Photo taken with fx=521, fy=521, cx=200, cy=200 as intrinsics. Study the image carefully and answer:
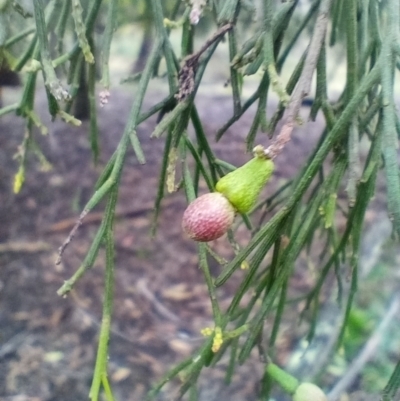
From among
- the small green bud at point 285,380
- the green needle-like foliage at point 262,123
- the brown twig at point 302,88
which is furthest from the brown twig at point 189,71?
the small green bud at point 285,380

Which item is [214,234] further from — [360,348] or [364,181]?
[360,348]

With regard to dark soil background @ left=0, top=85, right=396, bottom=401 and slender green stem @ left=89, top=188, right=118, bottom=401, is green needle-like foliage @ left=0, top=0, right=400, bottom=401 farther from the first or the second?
dark soil background @ left=0, top=85, right=396, bottom=401

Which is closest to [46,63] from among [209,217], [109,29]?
[109,29]

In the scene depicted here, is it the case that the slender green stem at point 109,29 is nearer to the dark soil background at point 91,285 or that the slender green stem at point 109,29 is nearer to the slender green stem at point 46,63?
the slender green stem at point 46,63

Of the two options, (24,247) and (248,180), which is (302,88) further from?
(24,247)

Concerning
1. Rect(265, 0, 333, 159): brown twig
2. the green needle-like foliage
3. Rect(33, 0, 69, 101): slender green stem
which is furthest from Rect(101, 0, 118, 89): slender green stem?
Rect(265, 0, 333, 159): brown twig

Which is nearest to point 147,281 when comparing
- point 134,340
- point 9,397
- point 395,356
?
point 134,340
